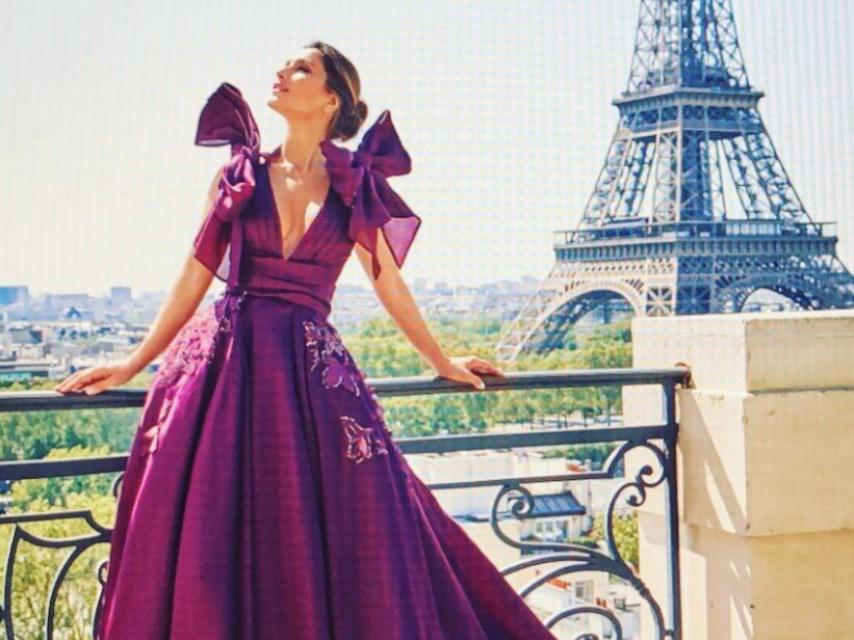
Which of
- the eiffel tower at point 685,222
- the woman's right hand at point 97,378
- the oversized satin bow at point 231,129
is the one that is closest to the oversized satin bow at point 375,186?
the oversized satin bow at point 231,129

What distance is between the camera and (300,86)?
2.05m

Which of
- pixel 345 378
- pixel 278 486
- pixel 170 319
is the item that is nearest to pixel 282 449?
pixel 278 486

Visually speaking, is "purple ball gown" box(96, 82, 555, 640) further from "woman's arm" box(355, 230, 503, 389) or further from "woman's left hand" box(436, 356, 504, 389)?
"woman's left hand" box(436, 356, 504, 389)

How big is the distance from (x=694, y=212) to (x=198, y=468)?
22976 mm

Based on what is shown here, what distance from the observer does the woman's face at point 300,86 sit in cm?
205

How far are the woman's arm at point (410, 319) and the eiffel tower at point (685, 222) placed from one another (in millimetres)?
19279

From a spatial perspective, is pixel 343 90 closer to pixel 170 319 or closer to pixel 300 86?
pixel 300 86

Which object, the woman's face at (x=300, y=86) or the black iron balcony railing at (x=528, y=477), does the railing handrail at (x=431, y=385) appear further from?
the woman's face at (x=300, y=86)

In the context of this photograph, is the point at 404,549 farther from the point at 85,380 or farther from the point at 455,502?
the point at 455,502

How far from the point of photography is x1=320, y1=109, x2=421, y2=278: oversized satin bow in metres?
2.04

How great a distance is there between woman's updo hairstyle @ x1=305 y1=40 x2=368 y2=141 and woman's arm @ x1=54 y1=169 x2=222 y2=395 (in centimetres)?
24

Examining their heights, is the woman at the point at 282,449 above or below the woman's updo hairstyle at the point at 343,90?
below

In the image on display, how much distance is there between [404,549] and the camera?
74.8 inches

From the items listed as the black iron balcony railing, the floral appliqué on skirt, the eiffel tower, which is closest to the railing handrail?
the black iron balcony railing
